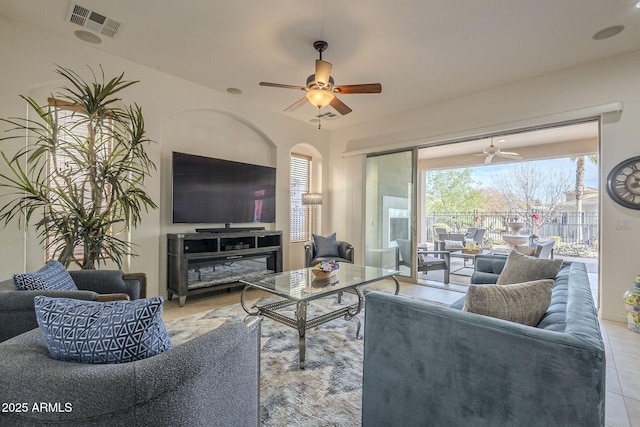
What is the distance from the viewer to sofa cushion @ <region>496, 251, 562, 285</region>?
221cm

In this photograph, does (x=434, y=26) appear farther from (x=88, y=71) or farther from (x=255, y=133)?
(x=88, y=71)

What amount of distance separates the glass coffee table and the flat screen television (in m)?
1.73

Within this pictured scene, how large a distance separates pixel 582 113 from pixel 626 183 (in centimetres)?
91

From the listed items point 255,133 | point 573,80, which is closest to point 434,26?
point 573,80

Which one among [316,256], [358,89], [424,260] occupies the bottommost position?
[424,260]

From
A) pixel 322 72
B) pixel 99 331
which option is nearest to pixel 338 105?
pixel 322 72

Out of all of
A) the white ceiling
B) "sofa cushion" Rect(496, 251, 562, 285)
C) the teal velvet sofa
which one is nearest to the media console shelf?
the white ceiling

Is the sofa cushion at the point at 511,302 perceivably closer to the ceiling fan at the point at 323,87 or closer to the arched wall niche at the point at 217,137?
the ceiling fan at the point at 323,87

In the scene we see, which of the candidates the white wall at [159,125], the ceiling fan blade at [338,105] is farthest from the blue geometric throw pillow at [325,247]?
the ceiling fan blade at [338,105]

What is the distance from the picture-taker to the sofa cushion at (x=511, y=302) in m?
1.25

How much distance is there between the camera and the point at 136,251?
140 inches

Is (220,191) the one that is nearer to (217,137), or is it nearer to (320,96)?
(217,137)

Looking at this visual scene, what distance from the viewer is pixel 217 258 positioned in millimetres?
3979

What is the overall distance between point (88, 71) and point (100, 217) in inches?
71.5
